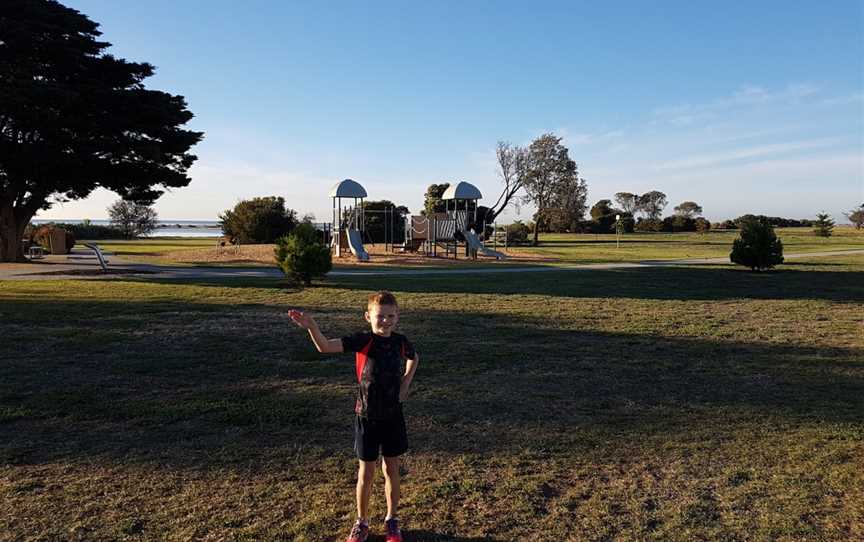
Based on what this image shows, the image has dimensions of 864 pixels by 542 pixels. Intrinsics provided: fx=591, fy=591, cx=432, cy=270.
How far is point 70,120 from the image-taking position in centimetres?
1831

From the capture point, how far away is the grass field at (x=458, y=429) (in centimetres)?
333

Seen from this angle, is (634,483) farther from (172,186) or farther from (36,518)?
(172,186)

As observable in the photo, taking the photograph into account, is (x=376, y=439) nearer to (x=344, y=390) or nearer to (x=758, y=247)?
(x=344, y=390)

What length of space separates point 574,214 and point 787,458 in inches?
1655

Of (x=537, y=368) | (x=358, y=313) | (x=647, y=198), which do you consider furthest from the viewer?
(x=647, y=198)

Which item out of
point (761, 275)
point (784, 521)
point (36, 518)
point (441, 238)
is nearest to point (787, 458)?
point (784, 521)

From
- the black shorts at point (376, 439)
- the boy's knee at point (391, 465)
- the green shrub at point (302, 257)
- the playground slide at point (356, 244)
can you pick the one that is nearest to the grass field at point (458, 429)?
the boy's knee at point (391, 465)

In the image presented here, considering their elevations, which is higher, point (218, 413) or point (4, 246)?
point (4, 246)

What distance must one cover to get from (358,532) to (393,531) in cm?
19

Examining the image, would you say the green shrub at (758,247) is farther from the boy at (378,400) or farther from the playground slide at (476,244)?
the boy at (378,400)

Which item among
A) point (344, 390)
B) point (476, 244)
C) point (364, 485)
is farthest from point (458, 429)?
point (476, 244)

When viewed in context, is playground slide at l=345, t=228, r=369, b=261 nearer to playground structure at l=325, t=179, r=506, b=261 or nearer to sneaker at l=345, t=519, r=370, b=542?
playground structure at l=325, t=179, r=506, b=261

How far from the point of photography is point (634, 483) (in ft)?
12.4

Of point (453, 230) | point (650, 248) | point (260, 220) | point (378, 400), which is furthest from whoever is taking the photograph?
point (650, 248)
